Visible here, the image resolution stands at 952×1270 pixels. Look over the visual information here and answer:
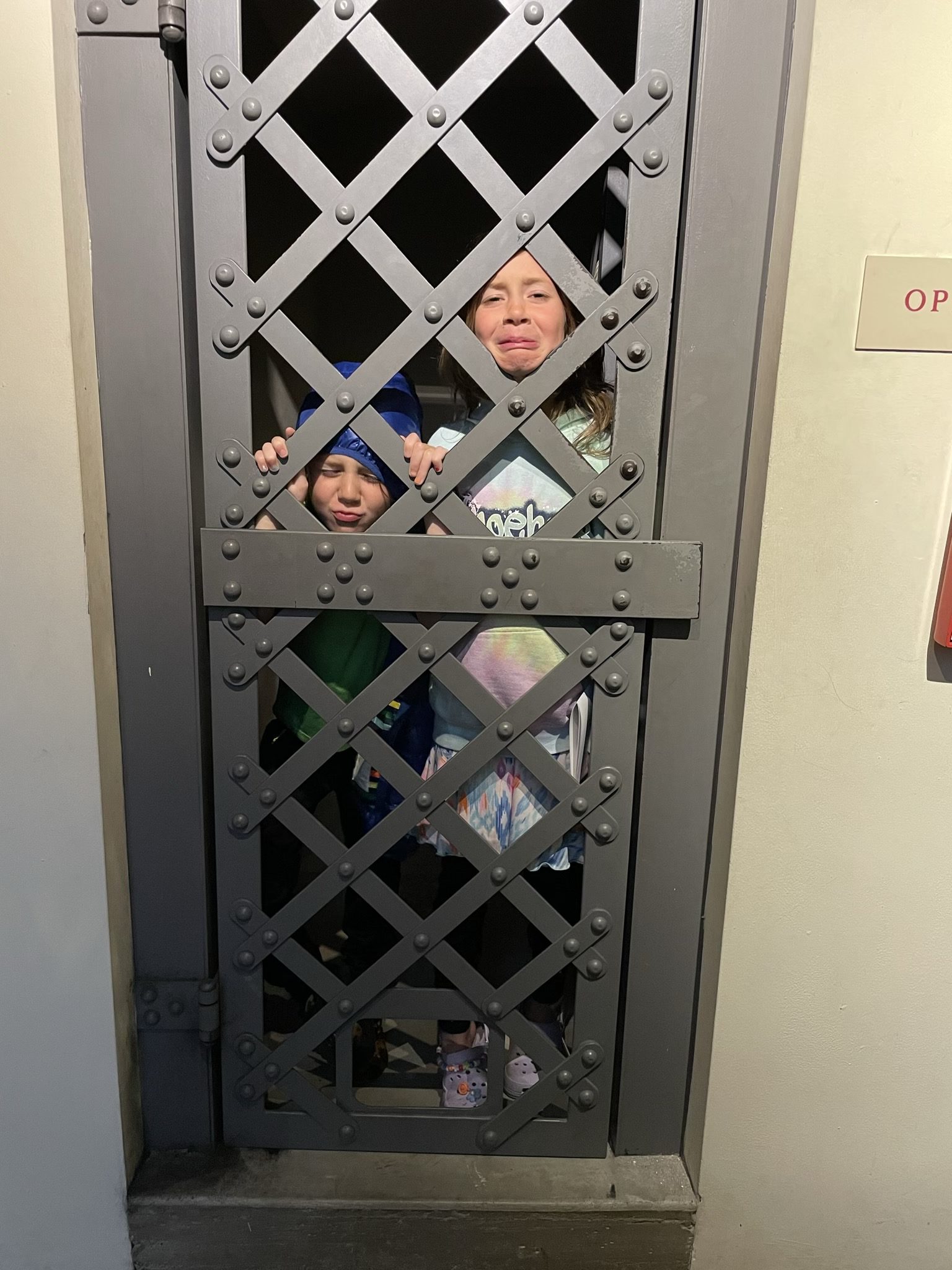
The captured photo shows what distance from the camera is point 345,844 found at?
59.2 inches

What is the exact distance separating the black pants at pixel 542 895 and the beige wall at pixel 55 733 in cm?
55

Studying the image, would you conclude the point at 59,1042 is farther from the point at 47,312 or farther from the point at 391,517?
the point at 47,312

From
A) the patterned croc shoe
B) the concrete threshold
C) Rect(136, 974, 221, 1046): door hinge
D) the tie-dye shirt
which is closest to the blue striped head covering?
the tie-dye shirt

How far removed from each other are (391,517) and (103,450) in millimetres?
432

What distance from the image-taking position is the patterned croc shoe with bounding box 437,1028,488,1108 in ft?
4.73

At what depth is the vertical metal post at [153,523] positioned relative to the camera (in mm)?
1076

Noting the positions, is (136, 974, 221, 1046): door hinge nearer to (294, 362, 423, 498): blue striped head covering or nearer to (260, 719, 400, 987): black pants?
(260, 719, 400, 987): black pants

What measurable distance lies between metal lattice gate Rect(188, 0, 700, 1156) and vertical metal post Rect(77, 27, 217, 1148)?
0.04 meters

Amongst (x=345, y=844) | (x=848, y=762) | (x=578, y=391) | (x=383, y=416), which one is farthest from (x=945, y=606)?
(x=345, y=844)

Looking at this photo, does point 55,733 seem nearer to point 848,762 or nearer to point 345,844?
point 345,844

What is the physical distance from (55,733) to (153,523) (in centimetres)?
34

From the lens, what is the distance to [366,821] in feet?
4.71

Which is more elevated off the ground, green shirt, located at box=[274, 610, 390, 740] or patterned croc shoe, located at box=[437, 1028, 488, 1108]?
green shirt, located at box=[274, 610, 390, 740]

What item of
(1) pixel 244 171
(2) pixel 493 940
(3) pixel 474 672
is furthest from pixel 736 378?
(2) pixel 493 940
